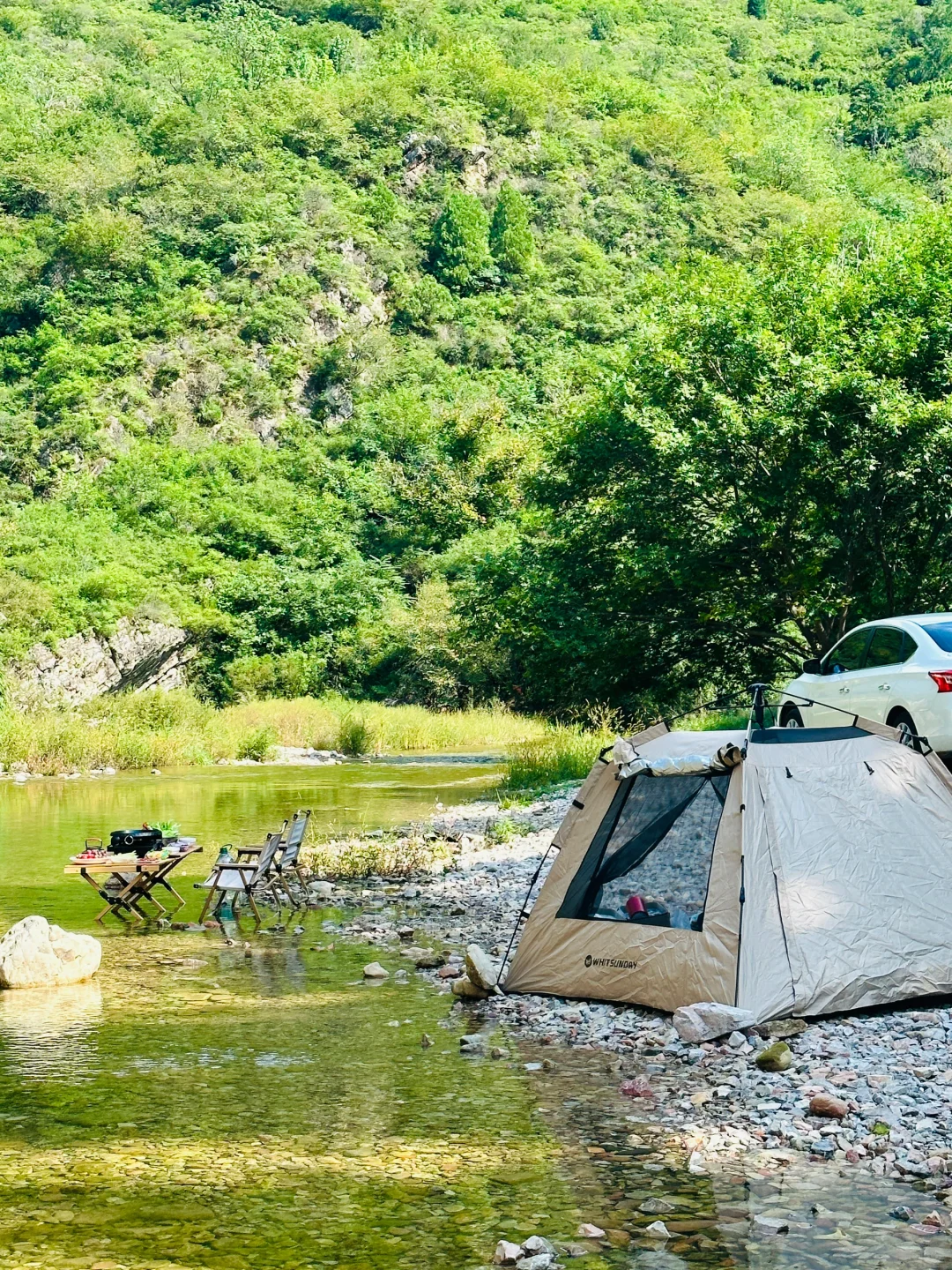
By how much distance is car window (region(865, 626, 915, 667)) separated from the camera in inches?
479

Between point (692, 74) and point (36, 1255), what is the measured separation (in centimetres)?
11980

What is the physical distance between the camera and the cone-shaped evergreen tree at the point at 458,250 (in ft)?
247

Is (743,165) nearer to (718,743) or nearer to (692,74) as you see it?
(692,74)

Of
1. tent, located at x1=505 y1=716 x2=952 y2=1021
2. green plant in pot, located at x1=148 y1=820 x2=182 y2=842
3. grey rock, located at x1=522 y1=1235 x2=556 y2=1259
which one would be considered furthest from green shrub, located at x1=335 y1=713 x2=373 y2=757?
grey rock, located at x1=522 y1=1235 x2=556 y2=1259

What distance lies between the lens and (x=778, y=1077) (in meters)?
7.41

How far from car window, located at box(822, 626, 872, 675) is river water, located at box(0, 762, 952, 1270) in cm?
565

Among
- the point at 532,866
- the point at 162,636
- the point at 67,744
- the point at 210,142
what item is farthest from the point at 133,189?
the point at 532,866

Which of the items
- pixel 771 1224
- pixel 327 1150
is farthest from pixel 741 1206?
pixel 327 1150

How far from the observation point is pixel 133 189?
2943 inches

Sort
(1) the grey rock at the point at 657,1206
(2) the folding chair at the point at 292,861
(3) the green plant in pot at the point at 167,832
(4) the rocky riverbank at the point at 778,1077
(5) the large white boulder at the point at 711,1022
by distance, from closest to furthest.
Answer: (1) the grey rock at the point at 657,1206, (4) the rocky riverbank at the point at 778,1077, (5) the large white boulder at the point at 711,1022, (2) the folding chair at the point at 292,861, (3) the green plant in pot at the point at 167,832

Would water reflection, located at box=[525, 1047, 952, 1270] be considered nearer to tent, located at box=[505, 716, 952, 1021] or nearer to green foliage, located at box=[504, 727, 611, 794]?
tent, located at box=[505, 716, 952, 1021]

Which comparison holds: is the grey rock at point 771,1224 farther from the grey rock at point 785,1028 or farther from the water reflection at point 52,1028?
the water reflection at point 52,1028

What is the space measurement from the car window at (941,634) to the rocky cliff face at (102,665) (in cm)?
3055

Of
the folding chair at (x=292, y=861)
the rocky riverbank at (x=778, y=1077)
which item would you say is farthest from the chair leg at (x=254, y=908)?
the rocky riverbank at (x=778, y=1077)
